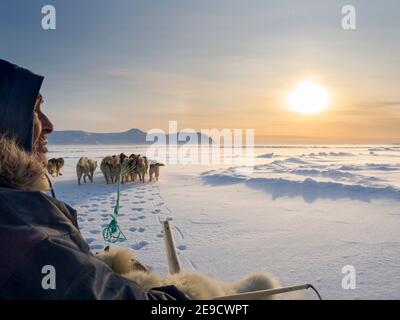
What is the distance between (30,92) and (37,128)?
257mm

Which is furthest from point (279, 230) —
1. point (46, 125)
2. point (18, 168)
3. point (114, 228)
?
point (18, 168)

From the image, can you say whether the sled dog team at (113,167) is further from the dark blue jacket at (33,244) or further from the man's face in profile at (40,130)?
the dark blue jacket at (33,244)

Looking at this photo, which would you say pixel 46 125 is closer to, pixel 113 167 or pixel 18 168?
pixel 18 168

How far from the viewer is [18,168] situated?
1.17 metres

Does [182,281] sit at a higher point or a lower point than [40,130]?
lower

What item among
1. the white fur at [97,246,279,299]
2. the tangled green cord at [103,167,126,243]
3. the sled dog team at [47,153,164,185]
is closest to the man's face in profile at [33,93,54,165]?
the white fur at [97,246,279,299]

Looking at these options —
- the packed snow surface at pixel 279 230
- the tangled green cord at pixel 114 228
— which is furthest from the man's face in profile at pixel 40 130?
the packed snow surface at pixel 279 230

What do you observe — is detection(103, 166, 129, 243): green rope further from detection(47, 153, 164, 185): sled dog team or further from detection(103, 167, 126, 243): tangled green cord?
detection(47, 153, 164, 185): sled dog team

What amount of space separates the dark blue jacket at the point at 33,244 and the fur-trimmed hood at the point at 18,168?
22mm

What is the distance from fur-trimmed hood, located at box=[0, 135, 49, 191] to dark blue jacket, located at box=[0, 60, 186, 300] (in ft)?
0.07

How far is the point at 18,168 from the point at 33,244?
30 cm

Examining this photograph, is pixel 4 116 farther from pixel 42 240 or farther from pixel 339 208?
pixel 339 208
